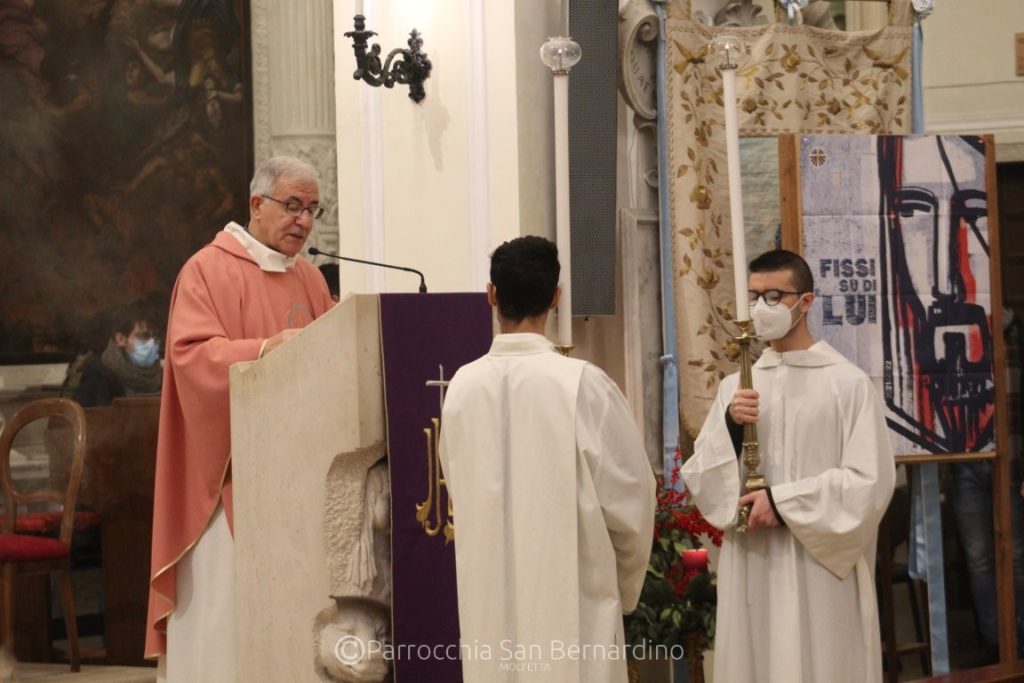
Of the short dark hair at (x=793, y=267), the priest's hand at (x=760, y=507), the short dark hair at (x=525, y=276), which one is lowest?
the priest's hand at (x=760, y=507)

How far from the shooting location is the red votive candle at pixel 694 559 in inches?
199

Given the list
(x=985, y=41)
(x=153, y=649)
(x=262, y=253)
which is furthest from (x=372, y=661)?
(x=985, y=41)

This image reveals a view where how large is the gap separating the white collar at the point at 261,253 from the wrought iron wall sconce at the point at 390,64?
5.15 ft

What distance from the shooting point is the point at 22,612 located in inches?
278

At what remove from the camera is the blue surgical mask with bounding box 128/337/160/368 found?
307 inches

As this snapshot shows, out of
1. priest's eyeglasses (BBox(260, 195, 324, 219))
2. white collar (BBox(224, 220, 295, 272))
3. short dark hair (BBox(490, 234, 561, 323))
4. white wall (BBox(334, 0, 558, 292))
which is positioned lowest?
short dark hair (BBox(490, 234, 561, 323))

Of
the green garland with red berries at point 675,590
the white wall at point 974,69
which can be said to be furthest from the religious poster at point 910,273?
the white wall at point 974,69

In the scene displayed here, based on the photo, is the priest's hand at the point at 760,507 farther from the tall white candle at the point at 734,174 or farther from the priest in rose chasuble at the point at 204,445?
the priest in rose chasuble at the point at 204,445

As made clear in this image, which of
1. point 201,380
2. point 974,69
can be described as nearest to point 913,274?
point 201,380

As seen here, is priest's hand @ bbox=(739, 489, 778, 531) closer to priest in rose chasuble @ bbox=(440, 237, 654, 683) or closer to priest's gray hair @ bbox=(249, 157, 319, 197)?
priest in rose chasuble @ bbox=(440, 237, 654, 683)

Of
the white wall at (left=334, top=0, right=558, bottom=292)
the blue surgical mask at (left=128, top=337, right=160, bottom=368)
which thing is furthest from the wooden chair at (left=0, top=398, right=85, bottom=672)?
the white wall at (left=334, top=0, right=558, bottom=292)

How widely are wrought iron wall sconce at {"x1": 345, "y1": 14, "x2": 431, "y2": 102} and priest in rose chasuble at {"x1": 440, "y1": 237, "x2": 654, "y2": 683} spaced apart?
281cm

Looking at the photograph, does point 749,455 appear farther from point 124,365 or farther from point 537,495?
point 124,365

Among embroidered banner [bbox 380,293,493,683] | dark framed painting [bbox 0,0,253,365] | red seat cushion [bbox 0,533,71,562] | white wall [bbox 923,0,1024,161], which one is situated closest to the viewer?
embroidered banner [bbox 380,293,493,683]
